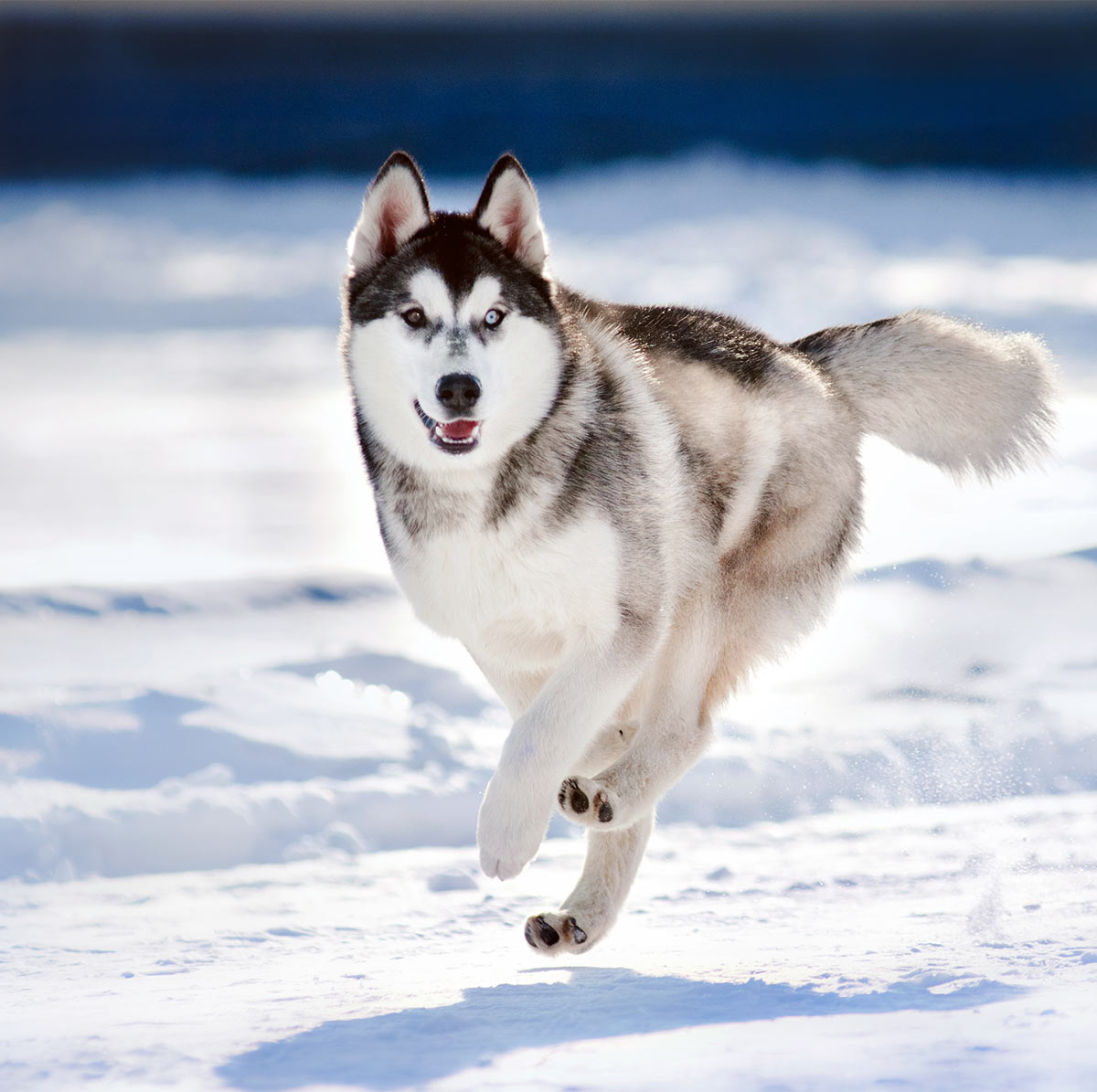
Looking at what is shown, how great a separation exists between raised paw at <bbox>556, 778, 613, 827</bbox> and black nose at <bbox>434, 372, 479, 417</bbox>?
1038mm

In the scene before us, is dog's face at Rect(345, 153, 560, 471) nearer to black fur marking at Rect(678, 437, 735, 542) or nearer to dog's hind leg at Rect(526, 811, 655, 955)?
black fur marking at Rect(678, 437, 735, 542)

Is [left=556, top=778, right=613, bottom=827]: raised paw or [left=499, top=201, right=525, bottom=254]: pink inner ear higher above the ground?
[left=499, top=201, right=525, bottom=254]: pink inner ear

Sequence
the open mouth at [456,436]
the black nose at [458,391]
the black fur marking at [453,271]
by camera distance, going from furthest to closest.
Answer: the black fur marking at [453,271]
the open mouth at [456,436]
the black nose at [458,391]

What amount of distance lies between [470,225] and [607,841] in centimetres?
185

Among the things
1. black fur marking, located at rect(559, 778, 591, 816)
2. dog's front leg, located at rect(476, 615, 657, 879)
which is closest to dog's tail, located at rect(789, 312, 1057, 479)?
dog's front leg, located at rect(476, 615, 657, 879)

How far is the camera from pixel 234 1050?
422 centimetres

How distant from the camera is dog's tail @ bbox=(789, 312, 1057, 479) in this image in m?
5.04

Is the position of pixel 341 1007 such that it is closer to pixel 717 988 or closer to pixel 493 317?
pixel 717 988

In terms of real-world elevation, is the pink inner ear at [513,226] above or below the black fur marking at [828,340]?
below

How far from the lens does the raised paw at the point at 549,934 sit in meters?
4.38

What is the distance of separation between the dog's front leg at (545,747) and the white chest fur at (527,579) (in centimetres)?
9

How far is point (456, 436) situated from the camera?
401 centimetres

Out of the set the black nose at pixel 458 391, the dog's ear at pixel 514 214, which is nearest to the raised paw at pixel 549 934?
the black nose at pixel 458 391

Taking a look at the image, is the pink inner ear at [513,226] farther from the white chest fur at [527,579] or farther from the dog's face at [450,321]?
the white chest fur at [527,579]
